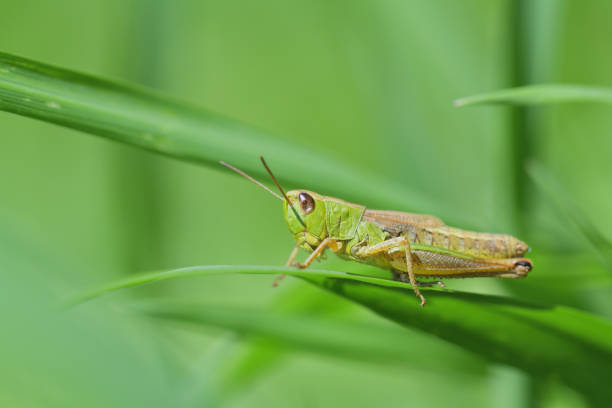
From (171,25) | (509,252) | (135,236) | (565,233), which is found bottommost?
(135,236)

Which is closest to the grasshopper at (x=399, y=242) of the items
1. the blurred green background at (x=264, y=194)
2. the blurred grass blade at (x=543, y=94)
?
the blurred green background at (x=264, y=194)

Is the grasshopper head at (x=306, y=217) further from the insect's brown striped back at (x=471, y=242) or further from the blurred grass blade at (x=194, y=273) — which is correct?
the blurred grass blade at (x=194, y=273)

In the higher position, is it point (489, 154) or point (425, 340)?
point (489, 154)

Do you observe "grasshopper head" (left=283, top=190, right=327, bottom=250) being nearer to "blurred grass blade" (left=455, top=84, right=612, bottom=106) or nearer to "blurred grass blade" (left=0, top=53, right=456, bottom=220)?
"blurred grass blade" (left=0, top=53, right=456, bottom=220)

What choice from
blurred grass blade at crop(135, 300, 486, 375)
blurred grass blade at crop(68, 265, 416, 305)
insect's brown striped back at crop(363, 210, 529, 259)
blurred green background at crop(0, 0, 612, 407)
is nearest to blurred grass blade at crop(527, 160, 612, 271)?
blurred green background at crop(0, 0, 612, 407)

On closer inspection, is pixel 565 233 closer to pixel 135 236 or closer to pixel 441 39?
pixel 441 39

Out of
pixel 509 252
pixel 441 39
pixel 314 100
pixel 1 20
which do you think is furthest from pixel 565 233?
pixel 1 20

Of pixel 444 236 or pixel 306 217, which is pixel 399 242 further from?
pixel 306 217

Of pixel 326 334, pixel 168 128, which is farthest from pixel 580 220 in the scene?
pixel 168 128
